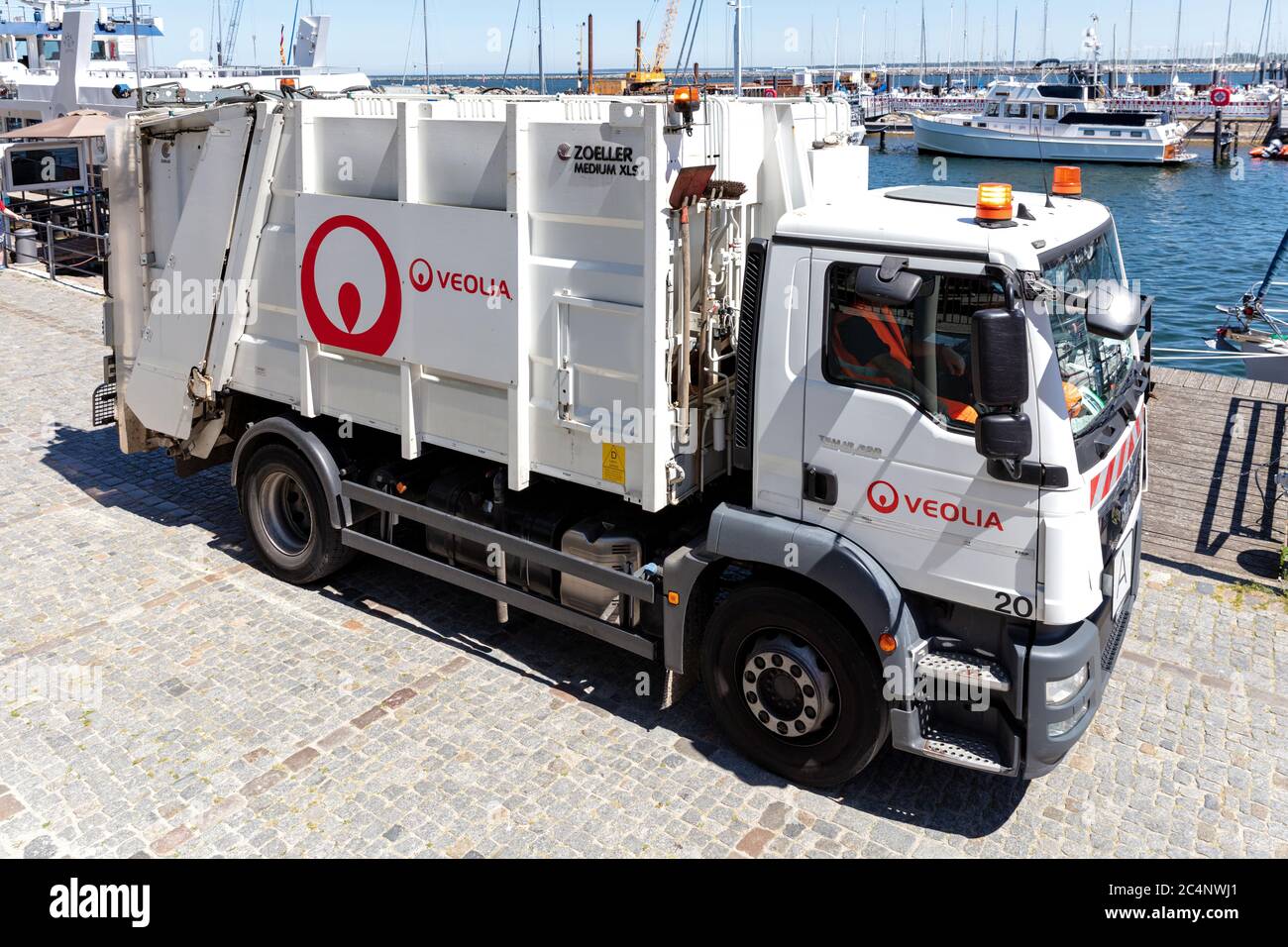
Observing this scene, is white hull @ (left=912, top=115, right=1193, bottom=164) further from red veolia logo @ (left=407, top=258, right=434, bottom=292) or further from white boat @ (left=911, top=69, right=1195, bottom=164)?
red veolia logo @ (left=407, top=258, right=434, bottom=292)

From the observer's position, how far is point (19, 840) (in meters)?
5.27

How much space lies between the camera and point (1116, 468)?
5305mm

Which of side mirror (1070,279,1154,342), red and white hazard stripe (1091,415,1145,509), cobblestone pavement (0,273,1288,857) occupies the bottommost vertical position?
cobblestone pavement (0,273,1288,857)

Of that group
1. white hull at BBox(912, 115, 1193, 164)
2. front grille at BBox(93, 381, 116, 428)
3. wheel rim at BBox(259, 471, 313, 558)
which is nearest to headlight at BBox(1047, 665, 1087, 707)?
wheel rim at BBox(259, 471, 313, 558)

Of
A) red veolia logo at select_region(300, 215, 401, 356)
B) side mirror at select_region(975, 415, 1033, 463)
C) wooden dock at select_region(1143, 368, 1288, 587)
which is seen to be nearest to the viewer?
side mirror at select_region(975, 415, 1033, 463)

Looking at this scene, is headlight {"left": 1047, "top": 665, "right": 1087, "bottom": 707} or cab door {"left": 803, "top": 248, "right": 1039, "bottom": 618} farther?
headlight {"left": 1047, "top": 665, "right": 1087, "bottom": 707}

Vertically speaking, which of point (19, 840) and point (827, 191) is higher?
point (827, 191)

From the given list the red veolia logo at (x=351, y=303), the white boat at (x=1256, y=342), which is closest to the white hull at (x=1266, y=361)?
the white boat at (x=1256, y=342)

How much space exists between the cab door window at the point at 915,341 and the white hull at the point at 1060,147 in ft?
189

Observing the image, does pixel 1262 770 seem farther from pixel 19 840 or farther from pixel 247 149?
pixel 247 149

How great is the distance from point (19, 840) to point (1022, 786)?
497 centimetres

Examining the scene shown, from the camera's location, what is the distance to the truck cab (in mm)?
4777

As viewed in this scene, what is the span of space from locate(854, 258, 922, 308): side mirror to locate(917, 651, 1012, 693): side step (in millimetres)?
1652

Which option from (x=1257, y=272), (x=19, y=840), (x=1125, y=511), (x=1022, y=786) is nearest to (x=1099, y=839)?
(x=1022, y=786)
